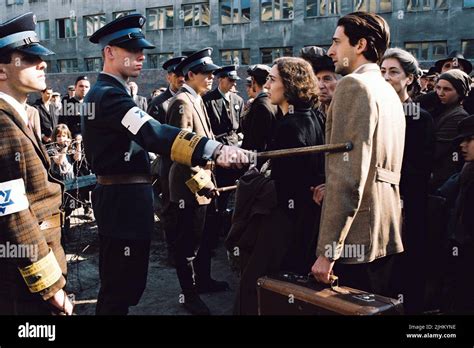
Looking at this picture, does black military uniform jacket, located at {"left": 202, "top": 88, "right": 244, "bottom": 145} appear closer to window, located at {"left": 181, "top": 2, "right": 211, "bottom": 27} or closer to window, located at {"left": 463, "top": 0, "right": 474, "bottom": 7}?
window, located at {"left": 463, "top": 0, "right": 474, "bottom": 7}

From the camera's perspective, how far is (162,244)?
6637mm

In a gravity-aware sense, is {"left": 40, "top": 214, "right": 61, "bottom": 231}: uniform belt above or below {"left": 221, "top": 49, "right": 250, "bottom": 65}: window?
below

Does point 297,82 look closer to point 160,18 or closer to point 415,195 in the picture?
point 415,195

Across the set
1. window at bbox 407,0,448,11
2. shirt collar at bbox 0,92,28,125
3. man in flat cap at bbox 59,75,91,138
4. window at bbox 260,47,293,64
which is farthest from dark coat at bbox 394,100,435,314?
window at bbox 260,47,293,64

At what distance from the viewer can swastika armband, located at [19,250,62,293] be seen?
7.51ft

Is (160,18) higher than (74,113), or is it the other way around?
(160,18)

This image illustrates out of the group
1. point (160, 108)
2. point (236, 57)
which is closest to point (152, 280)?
point (160, 108)

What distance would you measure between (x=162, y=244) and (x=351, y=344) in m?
4.42

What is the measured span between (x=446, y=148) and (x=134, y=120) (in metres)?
3.14

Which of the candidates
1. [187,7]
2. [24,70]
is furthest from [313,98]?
[187,7]

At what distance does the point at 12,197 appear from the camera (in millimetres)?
2242

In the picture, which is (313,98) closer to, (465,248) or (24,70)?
(465,248)

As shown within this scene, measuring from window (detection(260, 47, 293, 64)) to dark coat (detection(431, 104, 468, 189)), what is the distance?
82.4 feet

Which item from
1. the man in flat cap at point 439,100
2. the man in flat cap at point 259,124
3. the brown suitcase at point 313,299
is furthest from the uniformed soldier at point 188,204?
the man in flat cap at point 439,100
